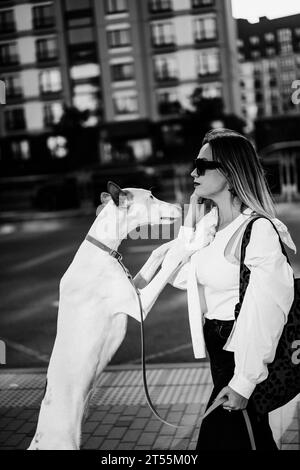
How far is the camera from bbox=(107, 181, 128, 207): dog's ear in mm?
2520

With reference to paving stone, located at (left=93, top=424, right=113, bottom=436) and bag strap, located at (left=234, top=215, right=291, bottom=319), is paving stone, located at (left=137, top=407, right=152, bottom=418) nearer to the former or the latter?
paving stone, located at (left=93, top=424, right=113, bottom=436)

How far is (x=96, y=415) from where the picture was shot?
4.22 m

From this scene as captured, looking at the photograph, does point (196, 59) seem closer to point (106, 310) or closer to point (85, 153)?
point (106, 310)

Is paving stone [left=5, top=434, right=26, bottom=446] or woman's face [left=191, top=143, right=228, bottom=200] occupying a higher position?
woman's face [left=191, top=143, right=228, bottom=200]

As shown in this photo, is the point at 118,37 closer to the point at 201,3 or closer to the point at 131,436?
the point at 201,3

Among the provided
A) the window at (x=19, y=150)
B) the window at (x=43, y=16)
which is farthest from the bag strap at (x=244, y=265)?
the window at (x=19, y=150)

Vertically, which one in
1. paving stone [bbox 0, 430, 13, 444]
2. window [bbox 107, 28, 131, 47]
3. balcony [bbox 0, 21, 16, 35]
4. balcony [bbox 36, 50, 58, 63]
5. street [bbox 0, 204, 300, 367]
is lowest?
street [bbox 0, 204, 300, 367]

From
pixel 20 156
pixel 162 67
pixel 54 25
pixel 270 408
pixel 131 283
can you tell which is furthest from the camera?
pixel 20 156

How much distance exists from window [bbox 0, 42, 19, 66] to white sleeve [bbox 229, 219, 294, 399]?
2519mm

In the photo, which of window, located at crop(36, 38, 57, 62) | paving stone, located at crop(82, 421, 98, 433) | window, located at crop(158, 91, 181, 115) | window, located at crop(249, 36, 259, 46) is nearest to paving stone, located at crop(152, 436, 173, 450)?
paving stone, located at crop(82, 421, 98, 433)

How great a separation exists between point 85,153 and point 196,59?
13645 millimetres

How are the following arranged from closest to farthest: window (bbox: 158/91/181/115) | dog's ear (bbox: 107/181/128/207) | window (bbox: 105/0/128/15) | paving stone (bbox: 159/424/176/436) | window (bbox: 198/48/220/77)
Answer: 1. dog's ear (bbox: 107/181/128/207)
2. paving stone (bbox: 159/424/176/436)
3. window (bbox: 105/0/128/15)
4. window (bbox: 198/48/220/77)
5. window (bbox: 158/91/181/115)

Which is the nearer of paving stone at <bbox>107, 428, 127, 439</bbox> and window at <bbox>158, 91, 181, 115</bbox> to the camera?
paving stone at <bbox>107, 428, 127, 439</bbox>
